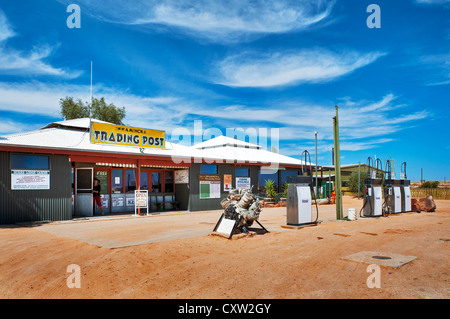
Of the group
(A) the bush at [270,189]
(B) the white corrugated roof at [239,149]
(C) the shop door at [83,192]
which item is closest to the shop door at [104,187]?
(C) the shop door at [83,192]

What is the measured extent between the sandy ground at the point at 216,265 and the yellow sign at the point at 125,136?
22.6 ft

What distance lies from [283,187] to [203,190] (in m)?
7.85

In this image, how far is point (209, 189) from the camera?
20172 millimetres

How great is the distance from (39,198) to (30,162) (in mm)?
1496

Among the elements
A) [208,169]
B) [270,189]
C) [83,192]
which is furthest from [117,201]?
[270,189]

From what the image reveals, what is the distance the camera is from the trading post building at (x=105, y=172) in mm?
13398

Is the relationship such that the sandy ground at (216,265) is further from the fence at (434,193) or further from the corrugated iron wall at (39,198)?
the fence at (434,193)

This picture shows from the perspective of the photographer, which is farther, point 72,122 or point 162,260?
point 72,122

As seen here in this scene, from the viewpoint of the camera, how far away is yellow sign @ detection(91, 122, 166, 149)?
53.9 ft

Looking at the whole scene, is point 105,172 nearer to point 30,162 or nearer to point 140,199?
point 140,199
